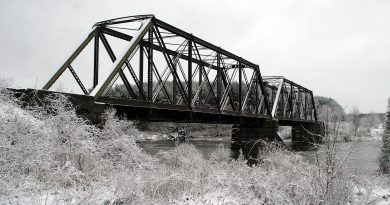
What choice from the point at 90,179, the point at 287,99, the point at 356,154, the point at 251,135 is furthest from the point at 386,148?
the point at 287,99

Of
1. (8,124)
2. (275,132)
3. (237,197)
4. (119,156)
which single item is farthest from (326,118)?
(275,132)

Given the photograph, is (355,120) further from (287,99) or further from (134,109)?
(287,99)

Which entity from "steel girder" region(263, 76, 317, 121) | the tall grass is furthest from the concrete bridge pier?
the tall grass

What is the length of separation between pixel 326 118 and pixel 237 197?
2139 millimetres

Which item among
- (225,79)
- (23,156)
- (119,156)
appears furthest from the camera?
(225,79)

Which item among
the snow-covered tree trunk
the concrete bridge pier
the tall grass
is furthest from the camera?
the concrete bridge pier

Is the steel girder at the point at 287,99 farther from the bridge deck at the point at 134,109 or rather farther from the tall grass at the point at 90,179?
the tall grass at the point at 90,179

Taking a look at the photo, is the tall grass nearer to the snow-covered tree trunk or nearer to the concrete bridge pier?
the snow-covered tree trunk

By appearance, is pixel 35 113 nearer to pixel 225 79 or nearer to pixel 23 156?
pixel 23 156

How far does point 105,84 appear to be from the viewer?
9.93 m

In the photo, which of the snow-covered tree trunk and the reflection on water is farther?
the snow-covered tree trunk

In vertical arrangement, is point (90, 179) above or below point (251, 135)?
below

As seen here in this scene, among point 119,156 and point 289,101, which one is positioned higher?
point 289,101

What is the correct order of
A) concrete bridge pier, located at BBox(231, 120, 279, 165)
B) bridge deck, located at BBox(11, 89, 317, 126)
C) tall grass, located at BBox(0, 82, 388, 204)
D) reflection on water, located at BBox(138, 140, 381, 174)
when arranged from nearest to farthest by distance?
tall grass, located at BBox(0, 82, 388, 204)
reflection on water, located at BBox(138, 140, 381, 174)
bridge deck, located at BBox(11, 89, 317, 126)
concrete bridge pier, located at BBox(231, 120, 279, 165)
